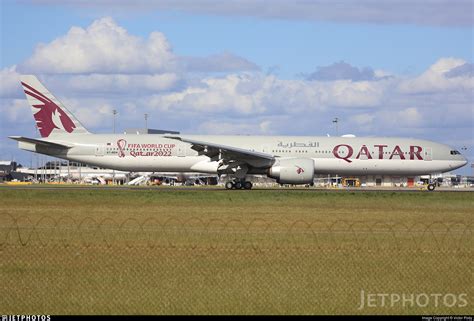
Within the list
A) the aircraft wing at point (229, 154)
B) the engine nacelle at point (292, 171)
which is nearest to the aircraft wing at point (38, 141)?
the aircraft wing at point (229, 154)

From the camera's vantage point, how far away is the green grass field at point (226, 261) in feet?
43.4

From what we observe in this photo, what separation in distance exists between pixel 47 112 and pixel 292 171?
1685 cm

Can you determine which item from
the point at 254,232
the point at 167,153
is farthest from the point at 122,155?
the point at 254,232

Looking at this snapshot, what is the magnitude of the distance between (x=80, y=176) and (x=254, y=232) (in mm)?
102658

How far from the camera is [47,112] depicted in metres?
52.0

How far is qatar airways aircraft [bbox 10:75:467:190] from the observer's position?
4925cm

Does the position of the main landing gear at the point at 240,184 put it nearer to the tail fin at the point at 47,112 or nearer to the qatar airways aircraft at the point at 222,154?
the qatar airways aircraft at the point at 222,154

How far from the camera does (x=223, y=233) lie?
22.5 meters

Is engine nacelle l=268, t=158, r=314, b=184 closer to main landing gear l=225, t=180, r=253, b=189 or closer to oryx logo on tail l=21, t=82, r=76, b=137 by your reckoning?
main landing gear l=225, t=180, r=253, b=189

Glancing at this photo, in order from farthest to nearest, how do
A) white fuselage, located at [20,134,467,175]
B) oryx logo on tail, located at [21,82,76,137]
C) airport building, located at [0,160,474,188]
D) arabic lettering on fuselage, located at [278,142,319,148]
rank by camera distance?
1. airport building, located at [0,160,474,188]
2. oryx logo on tail, located at [21,82,76,137]
3. arabic lettering on fuselage, located at [278,142,319,148]
4. white fuselage, located at [20,134,467,175]

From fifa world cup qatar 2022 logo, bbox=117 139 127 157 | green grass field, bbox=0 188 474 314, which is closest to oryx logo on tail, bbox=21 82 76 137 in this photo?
fifa world cup qatar 2022 logo, bbox=117 139 127 157

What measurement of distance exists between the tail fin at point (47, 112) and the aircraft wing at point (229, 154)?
8119mm

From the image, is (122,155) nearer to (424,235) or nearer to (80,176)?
(424,235)

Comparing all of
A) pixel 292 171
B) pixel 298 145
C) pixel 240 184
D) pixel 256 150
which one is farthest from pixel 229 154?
pixel 298 145
